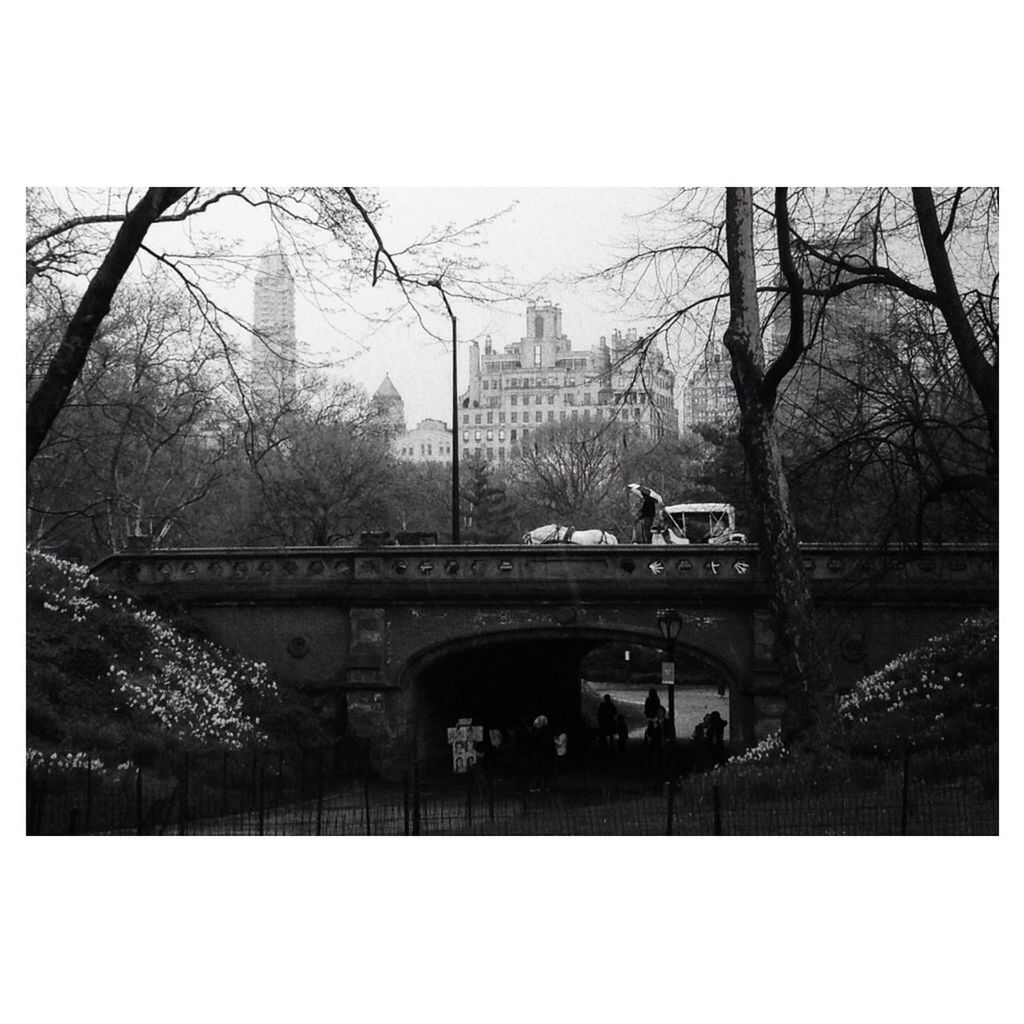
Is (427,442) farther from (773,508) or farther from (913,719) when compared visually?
(913,719)

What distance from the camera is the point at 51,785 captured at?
451 inches

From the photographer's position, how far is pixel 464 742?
48.1 ft

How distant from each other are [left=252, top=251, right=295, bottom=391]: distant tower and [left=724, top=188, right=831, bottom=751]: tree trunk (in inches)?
168

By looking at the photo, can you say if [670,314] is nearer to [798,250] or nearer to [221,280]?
[798,250]

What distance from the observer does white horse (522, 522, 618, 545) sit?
14773 mm

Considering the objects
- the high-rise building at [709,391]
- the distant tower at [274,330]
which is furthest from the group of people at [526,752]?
the distant tower at [274,330]

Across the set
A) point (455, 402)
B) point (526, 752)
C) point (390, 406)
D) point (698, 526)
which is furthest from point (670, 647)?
point (390, 406)

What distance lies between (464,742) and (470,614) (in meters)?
1.98

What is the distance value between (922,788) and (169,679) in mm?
7922

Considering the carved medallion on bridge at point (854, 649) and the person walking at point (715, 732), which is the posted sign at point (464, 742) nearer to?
the person walking at point (715, 732)

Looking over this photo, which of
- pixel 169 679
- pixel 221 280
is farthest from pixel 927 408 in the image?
pixel 169 679

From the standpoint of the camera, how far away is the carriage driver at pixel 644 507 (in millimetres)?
14466
